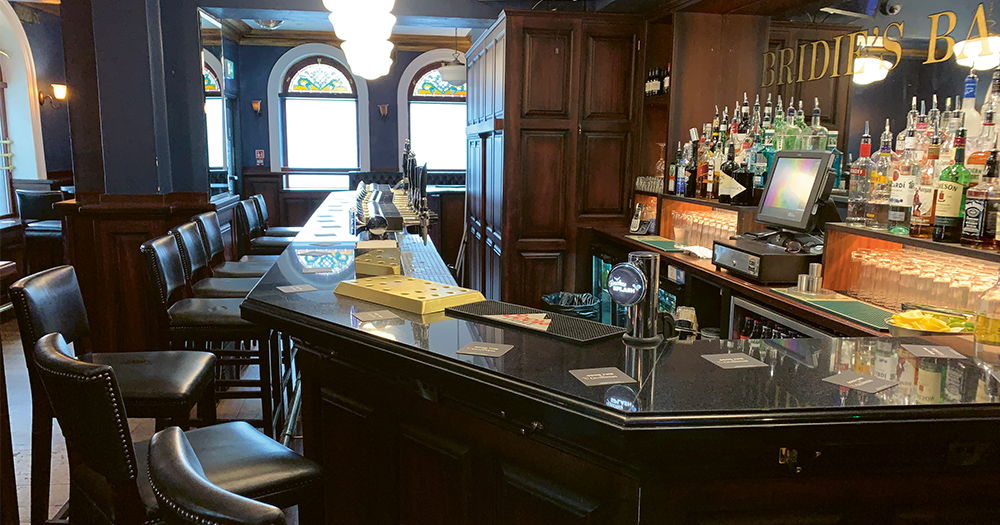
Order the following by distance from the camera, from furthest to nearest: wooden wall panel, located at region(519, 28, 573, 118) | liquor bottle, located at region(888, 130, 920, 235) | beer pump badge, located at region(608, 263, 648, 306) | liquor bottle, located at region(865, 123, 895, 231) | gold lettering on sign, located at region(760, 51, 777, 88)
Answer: wooden wall panel, located at region(519, 28, 573, 118), gold lettering on sign, located at region(760, 51, 777, 88), liquor bottle, located at region(865, 123, 895, 231), liquor bottle, located at region(888, 130, 920, 235), beer pump badge, located at region(608, 263, 648, 306)

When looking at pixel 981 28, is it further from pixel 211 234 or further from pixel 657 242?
pixel 211 234

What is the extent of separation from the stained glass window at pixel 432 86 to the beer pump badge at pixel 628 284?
1040cm

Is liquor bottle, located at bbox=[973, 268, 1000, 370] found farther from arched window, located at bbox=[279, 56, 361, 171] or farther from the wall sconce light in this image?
arched window, located at bbox=[279, 56, 361, 171]

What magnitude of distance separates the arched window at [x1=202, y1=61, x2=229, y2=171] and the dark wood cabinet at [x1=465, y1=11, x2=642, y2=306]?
2377mm

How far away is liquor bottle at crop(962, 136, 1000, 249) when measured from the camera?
7.13ft

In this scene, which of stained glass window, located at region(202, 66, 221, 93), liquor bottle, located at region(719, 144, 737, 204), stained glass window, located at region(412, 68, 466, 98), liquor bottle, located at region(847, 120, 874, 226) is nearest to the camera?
liquor bottle, located at region(847, 120, 874, 226)

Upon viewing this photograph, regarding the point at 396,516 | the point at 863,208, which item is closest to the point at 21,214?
the point at 396,516

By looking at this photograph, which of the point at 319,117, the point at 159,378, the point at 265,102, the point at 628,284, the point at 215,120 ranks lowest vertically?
the point at 159,378

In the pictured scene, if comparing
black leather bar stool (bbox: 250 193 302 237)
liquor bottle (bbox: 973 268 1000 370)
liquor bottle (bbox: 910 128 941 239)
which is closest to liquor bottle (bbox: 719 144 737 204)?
liquor bottle (bbox: 910 128 941 239)

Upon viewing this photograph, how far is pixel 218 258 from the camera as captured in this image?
4.38 metres

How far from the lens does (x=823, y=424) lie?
130cm

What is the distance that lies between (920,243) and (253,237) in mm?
4618

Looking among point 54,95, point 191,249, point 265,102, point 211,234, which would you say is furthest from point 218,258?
point 265,102

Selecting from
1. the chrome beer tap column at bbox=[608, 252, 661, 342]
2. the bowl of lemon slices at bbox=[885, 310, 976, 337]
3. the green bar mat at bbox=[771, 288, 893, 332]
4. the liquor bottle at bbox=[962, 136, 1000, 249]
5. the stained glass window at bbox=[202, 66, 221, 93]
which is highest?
the stained glass window at bbox=[202, 66, 221, 93]
